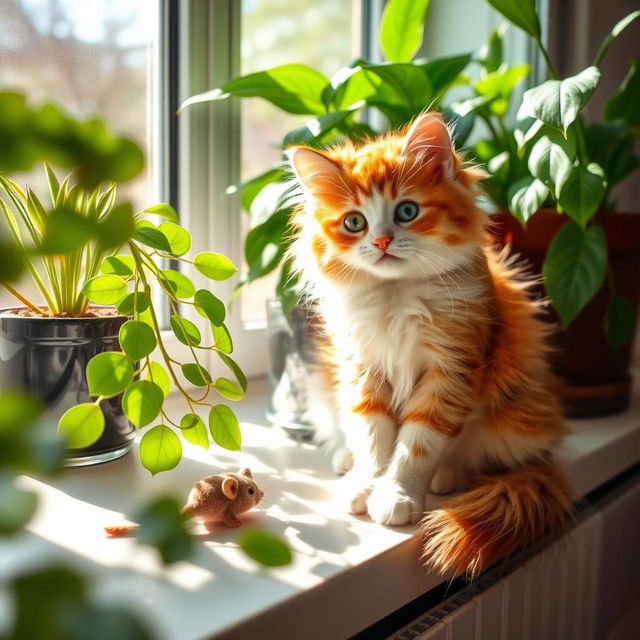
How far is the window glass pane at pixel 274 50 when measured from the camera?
1.41 meters

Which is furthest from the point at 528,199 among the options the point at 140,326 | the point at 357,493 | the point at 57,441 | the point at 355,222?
the point at 57,441

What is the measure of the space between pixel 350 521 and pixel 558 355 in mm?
724

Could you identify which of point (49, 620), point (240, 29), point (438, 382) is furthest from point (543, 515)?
point (240, 29)

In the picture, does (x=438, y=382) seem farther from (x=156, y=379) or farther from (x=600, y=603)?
(x=600, y=603)

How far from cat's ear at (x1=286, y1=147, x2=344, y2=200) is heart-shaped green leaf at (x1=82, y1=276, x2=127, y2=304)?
0.29 metres

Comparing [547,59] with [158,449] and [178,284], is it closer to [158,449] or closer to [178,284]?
[178,284]

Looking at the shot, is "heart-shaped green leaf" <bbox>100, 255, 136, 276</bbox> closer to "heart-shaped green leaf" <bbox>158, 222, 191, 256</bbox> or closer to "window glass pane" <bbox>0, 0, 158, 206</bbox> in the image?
"heart-shaped green leaf" <bbox>158, 222, 191, 256</bbox>

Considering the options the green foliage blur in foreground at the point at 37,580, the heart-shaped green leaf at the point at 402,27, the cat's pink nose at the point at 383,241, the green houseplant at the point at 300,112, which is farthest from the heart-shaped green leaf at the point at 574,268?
the green foliage blur in foreground at the point at 37,580

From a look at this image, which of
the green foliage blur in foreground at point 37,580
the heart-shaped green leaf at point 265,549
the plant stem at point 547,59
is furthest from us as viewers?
the plant stem at point 547,59

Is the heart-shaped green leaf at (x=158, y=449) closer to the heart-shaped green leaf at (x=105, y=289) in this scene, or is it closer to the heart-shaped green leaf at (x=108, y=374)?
the heart-shaped green leaf at (x=108, y=374)

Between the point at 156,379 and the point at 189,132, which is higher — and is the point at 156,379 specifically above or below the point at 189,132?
below

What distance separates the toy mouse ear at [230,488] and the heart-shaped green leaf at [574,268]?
0.58m

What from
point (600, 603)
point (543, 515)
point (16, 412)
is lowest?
point (600, 603)

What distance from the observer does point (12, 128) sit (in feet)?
1.00
